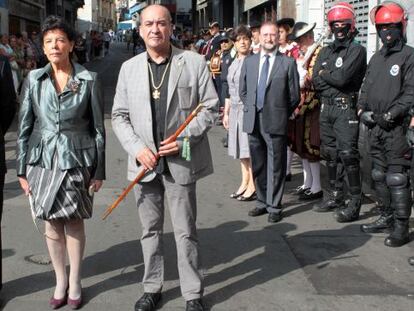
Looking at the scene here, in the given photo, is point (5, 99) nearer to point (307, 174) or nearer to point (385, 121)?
point (385, 121)

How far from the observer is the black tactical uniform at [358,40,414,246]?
15.9 feet

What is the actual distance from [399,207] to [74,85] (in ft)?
9.61

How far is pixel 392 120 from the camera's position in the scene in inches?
190

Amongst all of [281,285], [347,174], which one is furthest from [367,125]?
[281,285]

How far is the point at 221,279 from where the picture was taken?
171 inches

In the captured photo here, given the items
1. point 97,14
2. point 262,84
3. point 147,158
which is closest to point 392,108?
point 262,84

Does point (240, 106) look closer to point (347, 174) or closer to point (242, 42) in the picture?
point (242, 42)

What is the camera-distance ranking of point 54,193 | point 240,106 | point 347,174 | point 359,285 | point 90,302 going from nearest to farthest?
point 54,193
point 90,302
point 359,285
point 347,174
point 240,106

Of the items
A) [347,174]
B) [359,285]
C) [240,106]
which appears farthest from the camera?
[240,106]

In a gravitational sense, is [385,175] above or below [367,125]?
below

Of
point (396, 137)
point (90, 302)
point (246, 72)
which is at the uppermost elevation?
point (246, 72)

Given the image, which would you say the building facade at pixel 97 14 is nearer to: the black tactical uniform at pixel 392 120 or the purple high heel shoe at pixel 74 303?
the black tactical uniform at pixel 392 120

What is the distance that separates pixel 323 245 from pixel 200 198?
1.95 meters

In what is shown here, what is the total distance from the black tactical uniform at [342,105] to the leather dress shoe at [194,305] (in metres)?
2.40
